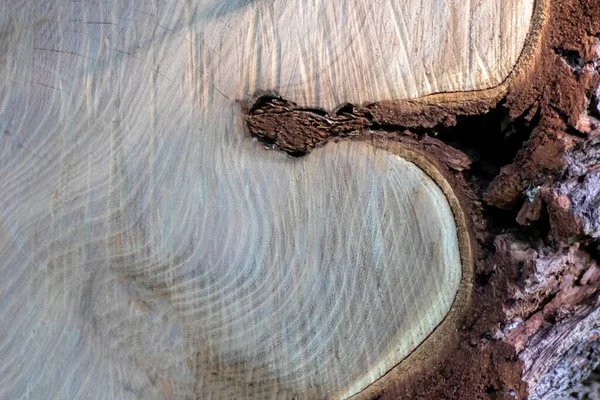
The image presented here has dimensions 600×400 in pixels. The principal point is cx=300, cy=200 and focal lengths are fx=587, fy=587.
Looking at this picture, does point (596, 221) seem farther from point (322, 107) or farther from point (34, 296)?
point (34, 296)

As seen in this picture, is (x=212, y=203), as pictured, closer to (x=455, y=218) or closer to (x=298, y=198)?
(x=298, y=198)

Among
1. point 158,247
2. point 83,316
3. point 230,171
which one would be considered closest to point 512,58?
point 230,171

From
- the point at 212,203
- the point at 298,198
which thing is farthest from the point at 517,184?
the point at 212,203
